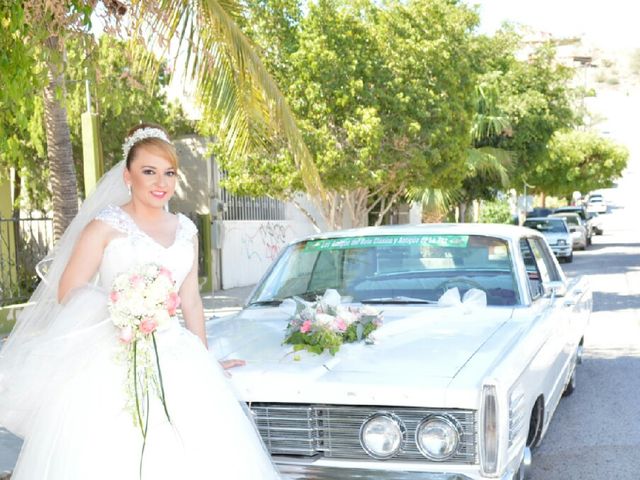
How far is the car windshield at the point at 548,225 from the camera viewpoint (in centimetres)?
2406

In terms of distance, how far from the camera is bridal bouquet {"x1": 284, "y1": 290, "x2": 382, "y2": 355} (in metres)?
3.95

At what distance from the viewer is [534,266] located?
5723 millimetres

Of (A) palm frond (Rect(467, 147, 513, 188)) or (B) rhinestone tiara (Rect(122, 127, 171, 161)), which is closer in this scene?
(B) rhinestone tiara (Rect(122, 127, 171, 161))

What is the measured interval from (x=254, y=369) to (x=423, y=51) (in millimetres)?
11399

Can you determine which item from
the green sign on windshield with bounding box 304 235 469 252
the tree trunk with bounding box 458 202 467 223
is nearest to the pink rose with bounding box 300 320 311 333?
the green sign on windshield with bounding box 304 235 469 252

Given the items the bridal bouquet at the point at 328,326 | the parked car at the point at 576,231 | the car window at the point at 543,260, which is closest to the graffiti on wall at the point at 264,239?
the car window at the point at 543,260

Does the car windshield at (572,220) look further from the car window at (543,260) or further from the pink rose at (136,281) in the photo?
the pink rose at (136,281)

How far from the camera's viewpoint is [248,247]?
1902 cm

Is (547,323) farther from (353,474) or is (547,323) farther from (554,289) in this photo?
(353,474)

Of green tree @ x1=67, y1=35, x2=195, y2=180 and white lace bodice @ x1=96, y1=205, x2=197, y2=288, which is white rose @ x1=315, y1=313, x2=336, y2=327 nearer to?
white lace bodice @ x1=96, y1=205, x2=197, y2=288

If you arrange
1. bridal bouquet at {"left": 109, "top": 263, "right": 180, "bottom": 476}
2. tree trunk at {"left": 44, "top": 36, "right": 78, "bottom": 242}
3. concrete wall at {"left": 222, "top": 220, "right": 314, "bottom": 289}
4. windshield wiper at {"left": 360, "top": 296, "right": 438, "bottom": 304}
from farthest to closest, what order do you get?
concrete wall at {"left": 222, "top": 220, "right": 314, "bottom": 289}, tree trunk at {"left": 44, "top": 36, "right": 78, "bottom": 242}, windshield wiper at {"left": 360, "top": 296, "right": 438, "bottom": 304}, bridal bouquet at {"left": 109, "top": 263, "right": 180, "bottom": 476}

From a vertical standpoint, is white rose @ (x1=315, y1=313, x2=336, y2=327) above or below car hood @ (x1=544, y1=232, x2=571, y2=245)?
above

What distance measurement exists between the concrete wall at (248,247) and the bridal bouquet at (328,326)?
13010mm

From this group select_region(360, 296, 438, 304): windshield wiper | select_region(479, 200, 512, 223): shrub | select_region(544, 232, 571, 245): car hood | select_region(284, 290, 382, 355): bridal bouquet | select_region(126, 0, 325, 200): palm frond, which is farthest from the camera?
select_region(479, 200, 512, 223): shrub
